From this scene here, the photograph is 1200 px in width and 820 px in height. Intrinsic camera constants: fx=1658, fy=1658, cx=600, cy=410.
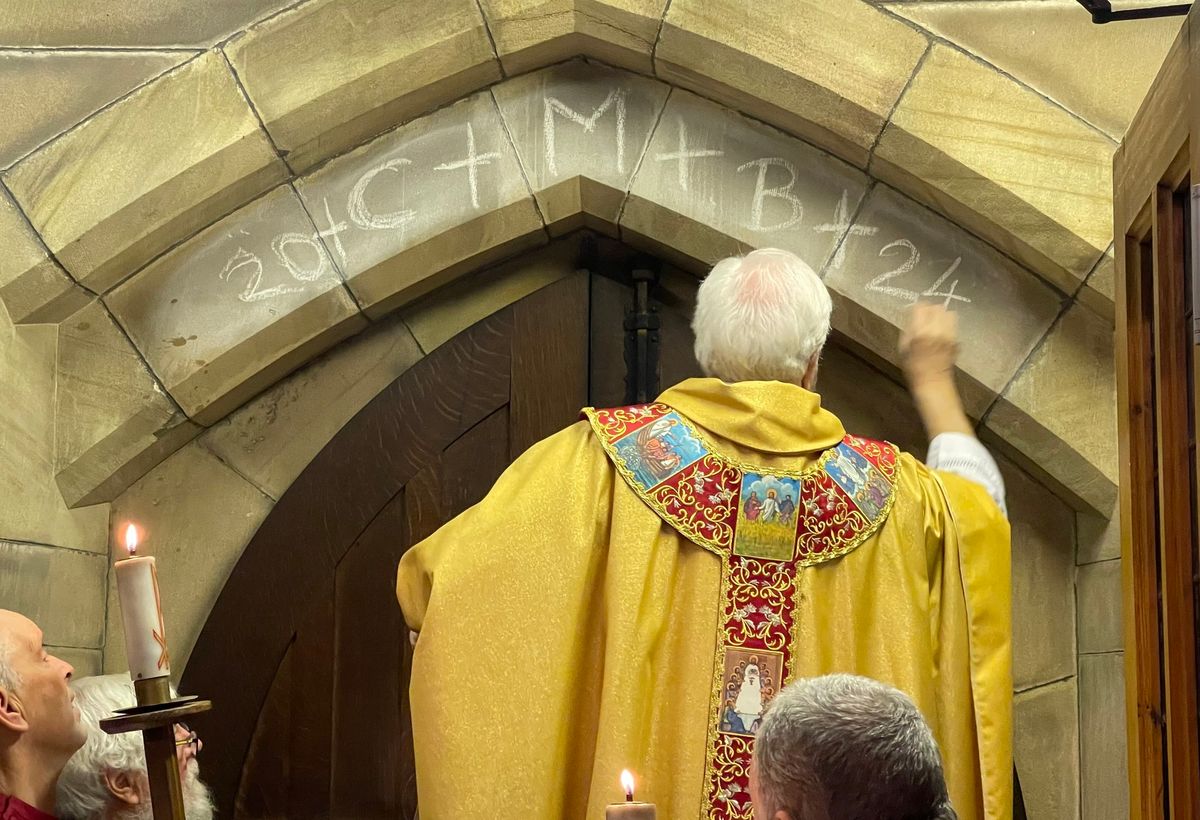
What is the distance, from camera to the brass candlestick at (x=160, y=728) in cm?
156

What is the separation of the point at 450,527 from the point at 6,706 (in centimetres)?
73

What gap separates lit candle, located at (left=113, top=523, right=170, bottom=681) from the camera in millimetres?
1590

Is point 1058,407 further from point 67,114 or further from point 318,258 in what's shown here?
point 67,114

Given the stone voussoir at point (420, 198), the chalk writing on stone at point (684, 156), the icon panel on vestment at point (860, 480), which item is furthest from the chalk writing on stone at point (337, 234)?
the icon panel on vestment at point (860, 480)

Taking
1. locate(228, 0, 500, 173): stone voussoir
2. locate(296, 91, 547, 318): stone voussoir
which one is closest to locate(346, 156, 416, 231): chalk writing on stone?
locate(296, 91, 547, 318): stone voussoir

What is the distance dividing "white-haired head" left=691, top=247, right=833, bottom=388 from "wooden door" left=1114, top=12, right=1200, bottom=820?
1.65 feet

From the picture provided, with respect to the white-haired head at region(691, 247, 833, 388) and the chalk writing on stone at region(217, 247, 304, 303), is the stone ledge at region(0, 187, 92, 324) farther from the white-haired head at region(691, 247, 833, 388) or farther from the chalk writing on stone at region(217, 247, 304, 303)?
the white-haired head at region(691, 247, 833, 388)

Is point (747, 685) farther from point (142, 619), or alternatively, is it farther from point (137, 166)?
point (137, 166)

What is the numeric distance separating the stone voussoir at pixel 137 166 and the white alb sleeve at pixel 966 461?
63.2 inches

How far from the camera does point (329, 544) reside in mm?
3844

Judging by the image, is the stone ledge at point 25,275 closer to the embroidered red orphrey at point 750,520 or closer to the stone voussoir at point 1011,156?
the embroidered red orphrey at point 750,520

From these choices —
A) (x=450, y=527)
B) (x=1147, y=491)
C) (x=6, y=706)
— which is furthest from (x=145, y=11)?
(x=1147, y=491)

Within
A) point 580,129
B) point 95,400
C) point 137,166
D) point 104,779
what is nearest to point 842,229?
point 580,129

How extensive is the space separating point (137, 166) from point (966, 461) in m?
1.82
